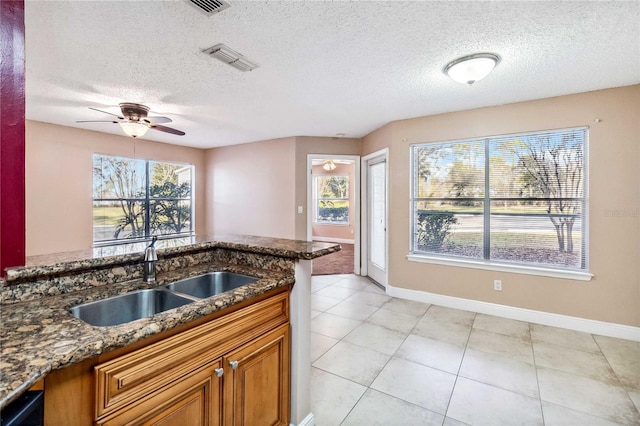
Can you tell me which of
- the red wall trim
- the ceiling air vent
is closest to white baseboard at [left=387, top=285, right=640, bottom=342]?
the ceiling air vent

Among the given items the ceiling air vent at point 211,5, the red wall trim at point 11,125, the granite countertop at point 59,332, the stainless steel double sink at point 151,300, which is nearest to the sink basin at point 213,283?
the stainless steel double sink at point 151,300

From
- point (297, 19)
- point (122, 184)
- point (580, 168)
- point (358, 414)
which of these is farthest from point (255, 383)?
point (122, 184)

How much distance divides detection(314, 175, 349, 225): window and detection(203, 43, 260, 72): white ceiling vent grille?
21.4ft

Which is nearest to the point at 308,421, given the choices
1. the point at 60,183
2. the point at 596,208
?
the point at 596,208

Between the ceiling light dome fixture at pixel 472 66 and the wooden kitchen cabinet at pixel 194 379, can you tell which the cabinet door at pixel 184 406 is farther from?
the ceiling light dome fixture at pixel 472 66

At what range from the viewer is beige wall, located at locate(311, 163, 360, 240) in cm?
875

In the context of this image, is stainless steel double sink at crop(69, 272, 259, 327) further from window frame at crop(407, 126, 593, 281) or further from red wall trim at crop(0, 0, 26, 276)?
window frame at crop(407, 126, 593, 281)

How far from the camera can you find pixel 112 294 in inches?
54.1

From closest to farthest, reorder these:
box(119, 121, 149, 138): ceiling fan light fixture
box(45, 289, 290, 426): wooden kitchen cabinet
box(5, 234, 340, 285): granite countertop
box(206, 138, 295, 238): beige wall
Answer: box(45, 289, 290, 426): wooden kitchen cabinet → box(5, 234, 340, 285): granite countertop → box(119, 121, 149, 138): ceiling fan light fixture → box(206, 138, 295, 238): beige wall

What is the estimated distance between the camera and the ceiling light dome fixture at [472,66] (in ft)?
7.38

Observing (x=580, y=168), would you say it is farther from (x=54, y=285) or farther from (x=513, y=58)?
(x=54, y=285)

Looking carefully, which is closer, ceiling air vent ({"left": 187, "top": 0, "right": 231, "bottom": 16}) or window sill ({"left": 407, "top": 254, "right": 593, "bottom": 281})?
ceiling air vent ({"left": 187, "top": 0, "right": 231, "bottom": 16})

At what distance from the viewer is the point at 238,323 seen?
134 centimetres

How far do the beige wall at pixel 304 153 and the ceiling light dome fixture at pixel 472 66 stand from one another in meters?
2.79
